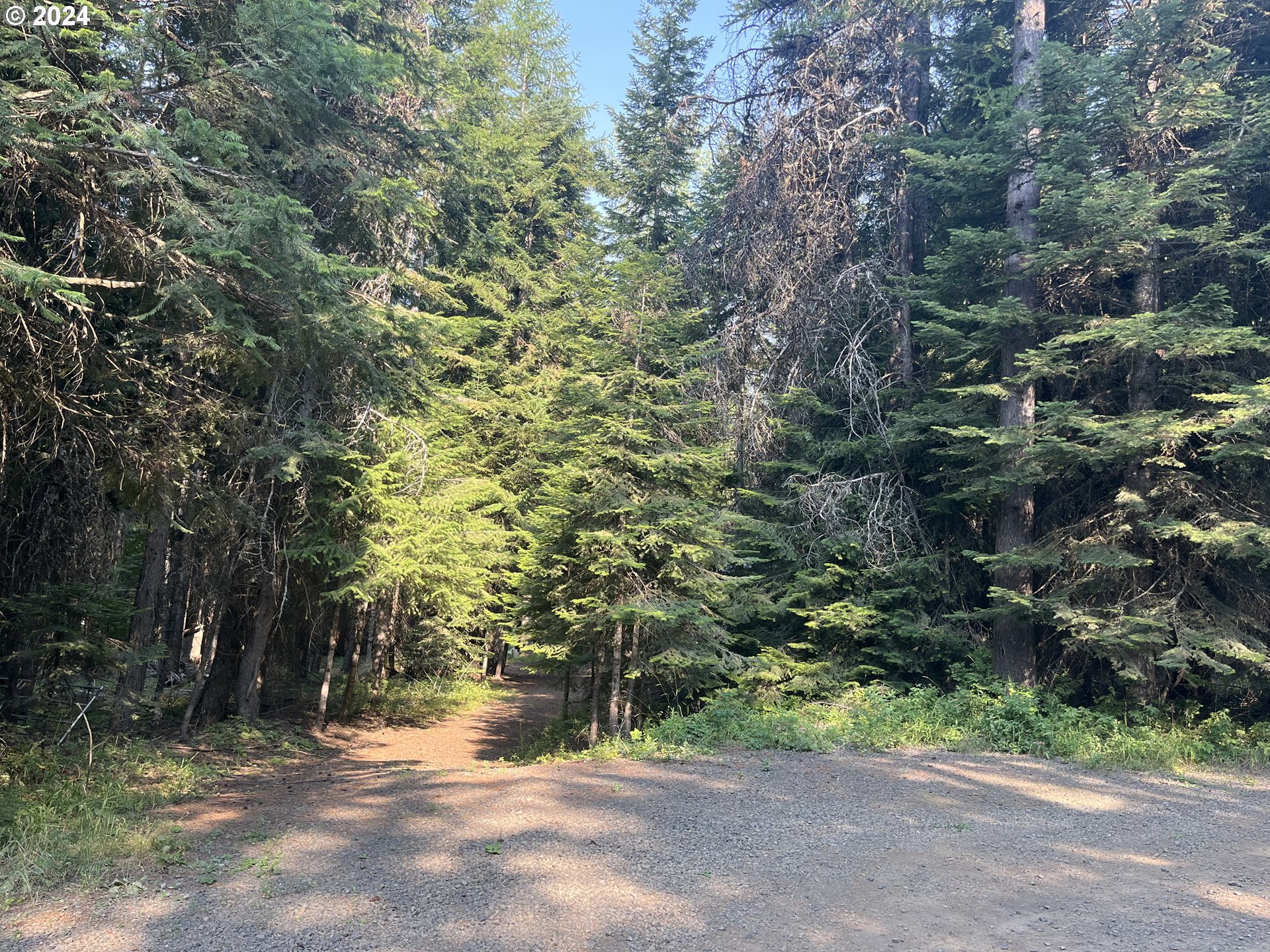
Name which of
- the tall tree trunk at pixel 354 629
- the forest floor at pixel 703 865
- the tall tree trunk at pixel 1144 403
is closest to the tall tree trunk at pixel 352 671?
the tall tree trunk at pixel 354 629

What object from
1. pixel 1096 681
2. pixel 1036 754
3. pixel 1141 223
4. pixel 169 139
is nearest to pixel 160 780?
pixel 169 139

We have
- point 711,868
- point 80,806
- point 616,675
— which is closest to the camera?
point 711,868

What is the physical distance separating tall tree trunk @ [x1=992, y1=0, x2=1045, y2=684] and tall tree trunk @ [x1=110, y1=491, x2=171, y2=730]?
1219 centimetres

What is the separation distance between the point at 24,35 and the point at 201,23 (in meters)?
2.80

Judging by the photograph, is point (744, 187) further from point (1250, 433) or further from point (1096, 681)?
point (1096, 681)

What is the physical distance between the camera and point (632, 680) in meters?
11.3

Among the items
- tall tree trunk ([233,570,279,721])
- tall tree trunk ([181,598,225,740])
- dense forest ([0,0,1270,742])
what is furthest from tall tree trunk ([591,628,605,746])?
tall tree trunk ([181,598,225,740])

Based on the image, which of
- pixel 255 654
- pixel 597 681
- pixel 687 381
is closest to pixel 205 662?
pixel 255 654

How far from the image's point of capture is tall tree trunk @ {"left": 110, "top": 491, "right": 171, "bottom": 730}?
8922mm

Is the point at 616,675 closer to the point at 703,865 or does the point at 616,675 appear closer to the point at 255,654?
the point at 703,865

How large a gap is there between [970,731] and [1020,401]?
5.47 meters

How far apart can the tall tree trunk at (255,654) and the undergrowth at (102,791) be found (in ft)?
1.20

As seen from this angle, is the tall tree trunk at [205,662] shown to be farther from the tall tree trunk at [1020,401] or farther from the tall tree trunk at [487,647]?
the tall tree trunk at [1020,401]

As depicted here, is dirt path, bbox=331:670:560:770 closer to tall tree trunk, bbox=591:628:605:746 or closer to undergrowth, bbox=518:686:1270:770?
tall tree trunk, bbox=591:628:605:746
